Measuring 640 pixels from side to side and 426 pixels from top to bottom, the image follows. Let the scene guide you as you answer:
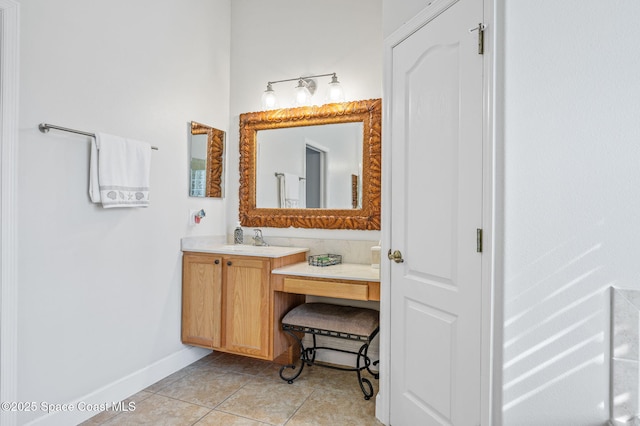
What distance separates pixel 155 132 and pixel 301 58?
130 centimetres

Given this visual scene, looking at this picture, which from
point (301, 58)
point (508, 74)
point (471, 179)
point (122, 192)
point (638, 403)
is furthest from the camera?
point (301, 58)

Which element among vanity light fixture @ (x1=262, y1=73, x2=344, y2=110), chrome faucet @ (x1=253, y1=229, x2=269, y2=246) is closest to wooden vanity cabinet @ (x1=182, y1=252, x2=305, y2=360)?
chrome faucet @ (x1=253, y1=229, x2=269, y2=246)

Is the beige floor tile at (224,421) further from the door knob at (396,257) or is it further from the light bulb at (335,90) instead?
the light bulb at (335,90)

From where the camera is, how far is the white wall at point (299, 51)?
2734 millimetres

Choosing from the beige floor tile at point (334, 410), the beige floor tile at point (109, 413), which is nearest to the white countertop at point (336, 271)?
the beige floor tile at point (334, 410)

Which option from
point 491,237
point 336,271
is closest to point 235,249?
point 336,271

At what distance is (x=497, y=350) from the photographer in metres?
1.34

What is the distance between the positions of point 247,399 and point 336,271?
0.99 meters

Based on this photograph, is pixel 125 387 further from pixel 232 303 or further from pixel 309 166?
pixel 309 166

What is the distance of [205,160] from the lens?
2.97m

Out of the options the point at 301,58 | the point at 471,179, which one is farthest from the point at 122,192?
the point at 471,179

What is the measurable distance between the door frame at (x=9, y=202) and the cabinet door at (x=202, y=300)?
1111 millimetres

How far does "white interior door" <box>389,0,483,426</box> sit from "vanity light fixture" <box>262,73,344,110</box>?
0.81 meters

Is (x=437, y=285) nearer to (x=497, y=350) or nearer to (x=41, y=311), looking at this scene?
(x=497, y=350)
